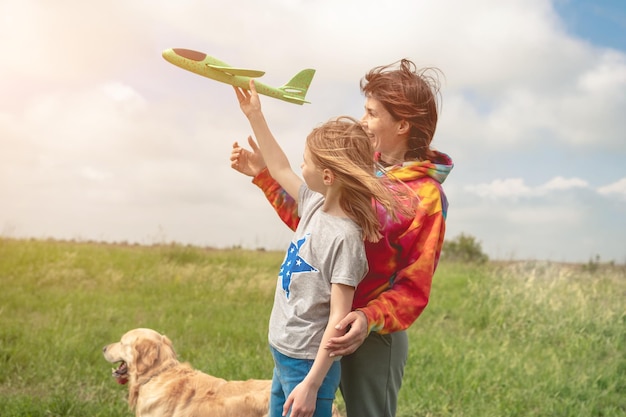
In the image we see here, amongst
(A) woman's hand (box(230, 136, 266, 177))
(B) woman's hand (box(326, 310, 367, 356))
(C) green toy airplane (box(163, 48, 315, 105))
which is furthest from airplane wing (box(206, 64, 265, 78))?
(B) woman's hand (box(326, 310, 367, 356))

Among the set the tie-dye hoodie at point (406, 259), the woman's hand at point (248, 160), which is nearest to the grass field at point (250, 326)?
the woman's hand at point (248, 160)

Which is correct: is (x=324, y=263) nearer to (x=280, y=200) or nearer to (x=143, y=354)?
(x=280, y=200)

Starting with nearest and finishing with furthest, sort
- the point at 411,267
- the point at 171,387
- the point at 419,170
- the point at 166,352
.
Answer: the point at 411,267 → the point at 419,170 → the point at 171,387 → the point at 166,352

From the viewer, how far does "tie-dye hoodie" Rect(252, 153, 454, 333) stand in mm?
2814

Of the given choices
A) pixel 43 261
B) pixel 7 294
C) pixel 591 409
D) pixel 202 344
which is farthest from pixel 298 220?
pixel 43 261

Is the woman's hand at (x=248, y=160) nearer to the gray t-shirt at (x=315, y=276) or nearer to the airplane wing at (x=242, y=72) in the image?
the airplane wing at (x=242, y=72)

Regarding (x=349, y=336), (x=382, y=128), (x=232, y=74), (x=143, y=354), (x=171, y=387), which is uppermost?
(x=232, y=74)

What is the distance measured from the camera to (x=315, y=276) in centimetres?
270

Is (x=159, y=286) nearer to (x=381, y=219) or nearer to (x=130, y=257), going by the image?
(x=130, y=257)

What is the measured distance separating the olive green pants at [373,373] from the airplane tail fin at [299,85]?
1259 millimetres

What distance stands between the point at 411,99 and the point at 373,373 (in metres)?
1.16

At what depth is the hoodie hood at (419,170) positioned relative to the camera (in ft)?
9.79

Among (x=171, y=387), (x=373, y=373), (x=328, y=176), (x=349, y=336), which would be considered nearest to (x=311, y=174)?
(x=328, y=176)

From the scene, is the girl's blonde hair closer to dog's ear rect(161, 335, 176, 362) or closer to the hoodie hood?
the hoodie hood
